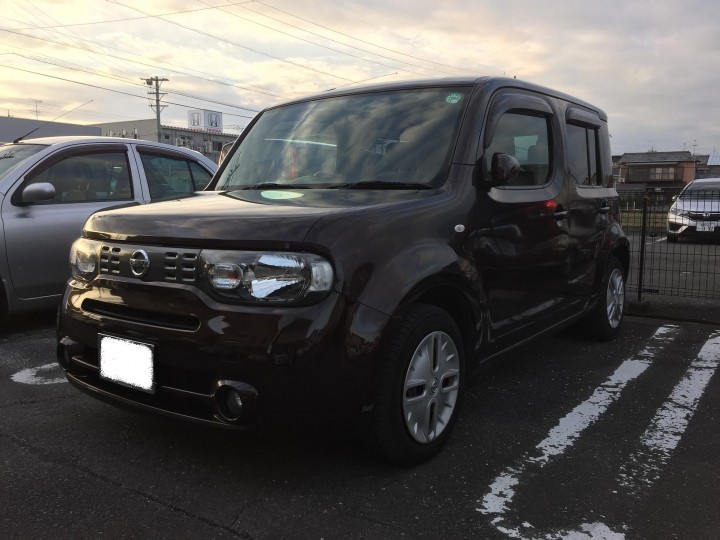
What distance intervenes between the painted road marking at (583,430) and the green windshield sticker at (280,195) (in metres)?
1.57

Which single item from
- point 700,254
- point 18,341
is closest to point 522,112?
point 18,341

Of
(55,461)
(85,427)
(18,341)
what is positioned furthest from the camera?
(18,341)

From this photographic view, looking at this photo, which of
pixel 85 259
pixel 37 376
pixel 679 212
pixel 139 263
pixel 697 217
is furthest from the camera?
pixel 679 212

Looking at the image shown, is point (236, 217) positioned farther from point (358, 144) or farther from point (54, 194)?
point (54, 194)

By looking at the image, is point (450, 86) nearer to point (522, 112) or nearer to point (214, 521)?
point (522, 112)

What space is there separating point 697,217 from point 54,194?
9.77 meters

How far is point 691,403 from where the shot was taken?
11.7 ft

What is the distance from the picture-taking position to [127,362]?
2.43m

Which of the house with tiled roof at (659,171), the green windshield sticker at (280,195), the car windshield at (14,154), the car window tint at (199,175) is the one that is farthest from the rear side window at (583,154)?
the house with tiled roof at (659,171)

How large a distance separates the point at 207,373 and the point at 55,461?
1014 mm

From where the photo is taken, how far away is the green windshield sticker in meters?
2.82

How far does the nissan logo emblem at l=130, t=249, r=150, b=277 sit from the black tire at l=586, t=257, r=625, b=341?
3.49m

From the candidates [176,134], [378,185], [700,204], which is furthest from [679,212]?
[176,134]

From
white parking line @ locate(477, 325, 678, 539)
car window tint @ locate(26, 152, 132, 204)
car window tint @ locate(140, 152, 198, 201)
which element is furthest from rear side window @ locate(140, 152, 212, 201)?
white parking line @ locate(477, 325, 678, 539)
